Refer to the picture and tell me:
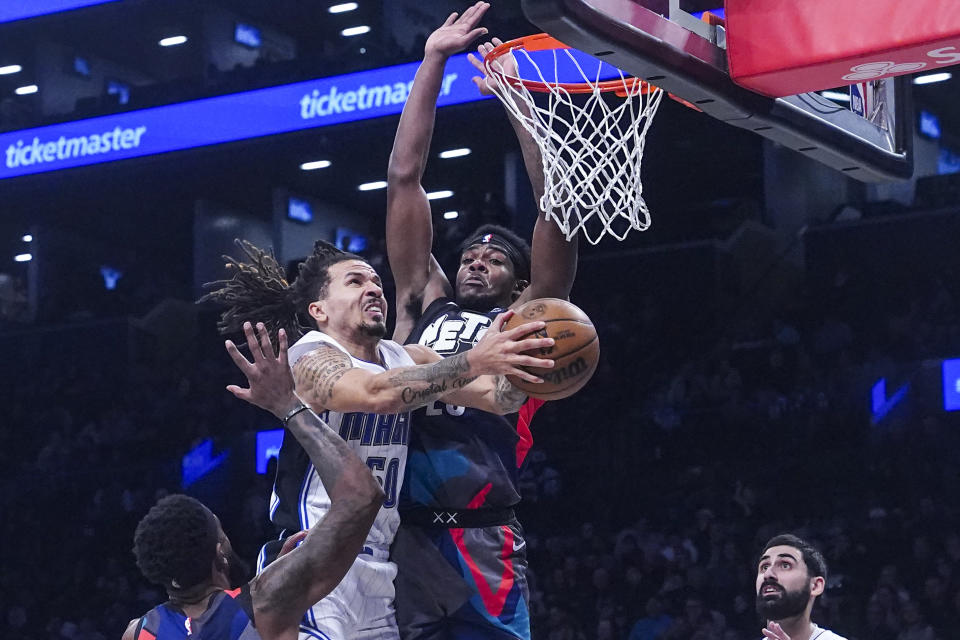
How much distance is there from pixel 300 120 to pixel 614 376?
4.69 m

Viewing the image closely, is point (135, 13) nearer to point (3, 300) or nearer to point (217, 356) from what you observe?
point (3, 300)

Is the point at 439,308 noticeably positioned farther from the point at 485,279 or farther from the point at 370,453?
the point at 370,453

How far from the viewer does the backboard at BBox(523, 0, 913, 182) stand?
137 inches

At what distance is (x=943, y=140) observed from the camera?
675 inches

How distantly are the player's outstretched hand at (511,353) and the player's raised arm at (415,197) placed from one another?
4.43 feet

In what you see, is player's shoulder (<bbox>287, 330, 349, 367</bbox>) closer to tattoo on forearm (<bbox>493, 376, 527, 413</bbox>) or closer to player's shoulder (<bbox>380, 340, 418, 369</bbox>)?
player's shoulder (<bbox>380, 340, 418, 369</bbox>)

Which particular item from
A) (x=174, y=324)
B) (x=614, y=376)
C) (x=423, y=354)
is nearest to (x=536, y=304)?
(x=423, y=354)

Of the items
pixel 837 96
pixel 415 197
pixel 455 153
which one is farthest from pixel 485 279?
pixel 455 153

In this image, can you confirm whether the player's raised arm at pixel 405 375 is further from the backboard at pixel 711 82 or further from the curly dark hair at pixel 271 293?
the backboard at pixel 711 82

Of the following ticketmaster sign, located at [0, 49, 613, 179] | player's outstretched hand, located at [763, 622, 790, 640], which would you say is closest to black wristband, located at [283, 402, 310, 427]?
player's outstretched hand, located at [763, 622, 790, 640]

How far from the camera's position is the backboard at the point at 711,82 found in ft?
11.5

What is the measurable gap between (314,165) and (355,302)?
13.2 metres

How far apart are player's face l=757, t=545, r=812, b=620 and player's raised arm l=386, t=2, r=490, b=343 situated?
2062mm

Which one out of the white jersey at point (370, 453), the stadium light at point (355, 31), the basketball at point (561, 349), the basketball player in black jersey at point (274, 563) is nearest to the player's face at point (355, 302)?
the white jersey at point (370, 453)
